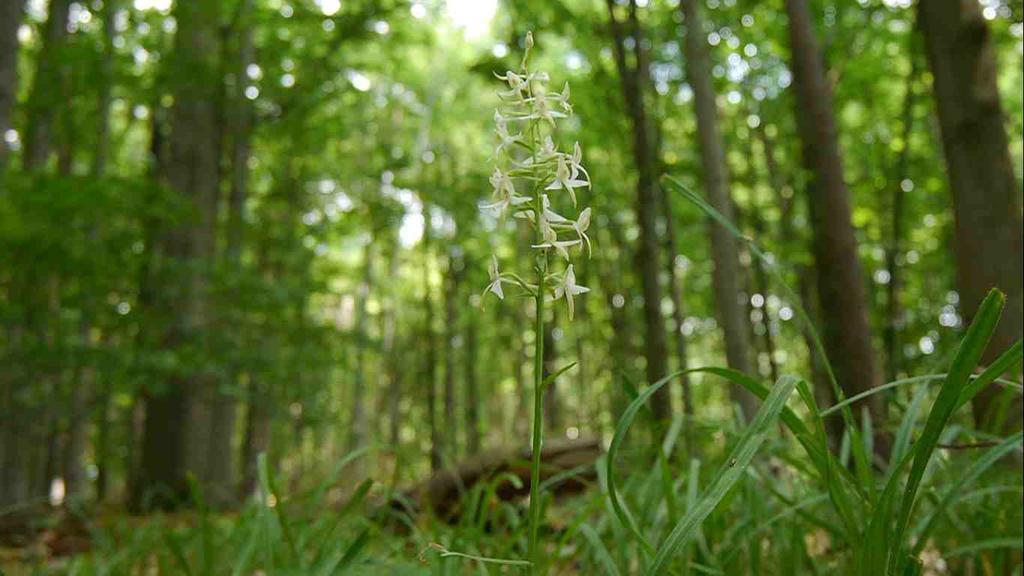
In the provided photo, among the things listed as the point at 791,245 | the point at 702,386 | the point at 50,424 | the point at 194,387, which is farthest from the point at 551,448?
the point at 702,386

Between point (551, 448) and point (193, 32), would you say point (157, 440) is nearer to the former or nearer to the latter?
point (193, 32)

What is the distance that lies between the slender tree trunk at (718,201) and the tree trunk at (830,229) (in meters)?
1.02

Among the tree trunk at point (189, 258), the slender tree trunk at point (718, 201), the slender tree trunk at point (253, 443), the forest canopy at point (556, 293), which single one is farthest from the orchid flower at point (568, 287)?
the slender tree trunk at point (253, 443)

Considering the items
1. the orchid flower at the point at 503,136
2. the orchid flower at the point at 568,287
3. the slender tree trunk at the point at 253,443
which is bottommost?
the slender tree trunk at the point at 253,443

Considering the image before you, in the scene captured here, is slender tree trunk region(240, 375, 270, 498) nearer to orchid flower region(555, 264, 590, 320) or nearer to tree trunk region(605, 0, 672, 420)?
tree trunk region(605, 0, 672, 420)

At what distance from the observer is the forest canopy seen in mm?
1385

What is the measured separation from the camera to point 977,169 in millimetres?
2379

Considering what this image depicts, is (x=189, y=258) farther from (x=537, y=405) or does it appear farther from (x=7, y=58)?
(x=537, y=405)

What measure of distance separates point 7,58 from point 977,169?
429 cm

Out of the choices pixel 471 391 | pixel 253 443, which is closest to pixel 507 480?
pixel 253 443

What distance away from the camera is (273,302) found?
764 cm

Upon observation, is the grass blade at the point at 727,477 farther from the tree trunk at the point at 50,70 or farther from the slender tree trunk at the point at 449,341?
the slender tree trunk at the point at 449,341

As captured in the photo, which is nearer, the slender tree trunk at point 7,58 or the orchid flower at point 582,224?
the orchid flower at point 582,224

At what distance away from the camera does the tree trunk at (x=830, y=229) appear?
5184mm
